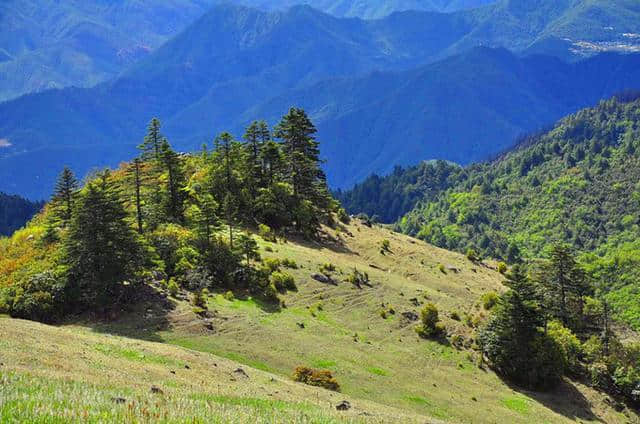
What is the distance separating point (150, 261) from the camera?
53031mm

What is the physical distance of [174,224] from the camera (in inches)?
2589

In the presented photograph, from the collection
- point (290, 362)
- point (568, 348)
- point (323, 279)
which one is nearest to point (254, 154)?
point (323, 279)

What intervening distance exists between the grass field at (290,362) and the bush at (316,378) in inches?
38.5

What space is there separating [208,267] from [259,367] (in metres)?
16.5

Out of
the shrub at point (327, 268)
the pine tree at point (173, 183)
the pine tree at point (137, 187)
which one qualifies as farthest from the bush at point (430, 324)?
the pine tree at point (173, 183)

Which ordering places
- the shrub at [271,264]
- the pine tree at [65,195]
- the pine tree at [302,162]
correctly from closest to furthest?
the shrub at [271,264] < the pine tree at [65,195] < the pine tree at [302,162]

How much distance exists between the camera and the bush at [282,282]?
192 feet

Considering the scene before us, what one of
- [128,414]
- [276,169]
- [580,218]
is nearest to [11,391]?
[128,414]

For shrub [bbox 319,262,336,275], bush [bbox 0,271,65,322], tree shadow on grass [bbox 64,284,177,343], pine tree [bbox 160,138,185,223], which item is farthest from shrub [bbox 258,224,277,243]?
bush [bbox 0,271,65,322]

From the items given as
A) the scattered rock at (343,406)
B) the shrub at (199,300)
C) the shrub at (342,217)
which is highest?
the shrub at (342,217)

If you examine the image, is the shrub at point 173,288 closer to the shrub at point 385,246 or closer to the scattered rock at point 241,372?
the scattered rock at point 241,372

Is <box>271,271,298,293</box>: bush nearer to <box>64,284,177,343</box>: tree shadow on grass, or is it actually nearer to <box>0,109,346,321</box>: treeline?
<box>0,109,346,321</box>: treeline

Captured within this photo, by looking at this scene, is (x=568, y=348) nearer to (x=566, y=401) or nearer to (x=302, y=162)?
(x=566, y=401)

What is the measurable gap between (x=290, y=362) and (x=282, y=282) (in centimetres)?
1549
